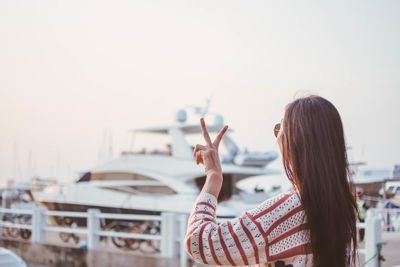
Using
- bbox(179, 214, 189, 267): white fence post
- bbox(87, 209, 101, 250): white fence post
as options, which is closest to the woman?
bbox(179, 214, 189, 267): white fence post

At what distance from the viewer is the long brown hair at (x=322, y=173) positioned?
1.52 metres

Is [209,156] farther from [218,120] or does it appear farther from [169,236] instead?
[218,120]

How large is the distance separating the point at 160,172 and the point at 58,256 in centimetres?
800

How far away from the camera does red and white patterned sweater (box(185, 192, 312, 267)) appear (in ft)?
4.99

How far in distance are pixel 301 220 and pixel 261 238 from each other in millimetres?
150

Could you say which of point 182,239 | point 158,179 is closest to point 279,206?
point 182,239

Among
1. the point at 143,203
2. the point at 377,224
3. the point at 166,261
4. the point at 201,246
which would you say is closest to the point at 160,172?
the point at 143,203

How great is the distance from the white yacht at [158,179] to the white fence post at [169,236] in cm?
597

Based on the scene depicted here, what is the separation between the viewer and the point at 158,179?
1875 cm

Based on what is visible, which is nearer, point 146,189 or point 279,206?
point 279,206

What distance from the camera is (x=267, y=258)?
155cm

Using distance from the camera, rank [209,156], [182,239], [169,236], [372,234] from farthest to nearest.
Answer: [169,236]
[182,239]
[372,234]
[209,156]

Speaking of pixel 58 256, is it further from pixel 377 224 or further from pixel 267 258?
pixel 267 258

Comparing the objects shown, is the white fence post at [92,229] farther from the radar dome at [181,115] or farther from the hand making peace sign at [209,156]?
the hand making peace sign at [209,156]
